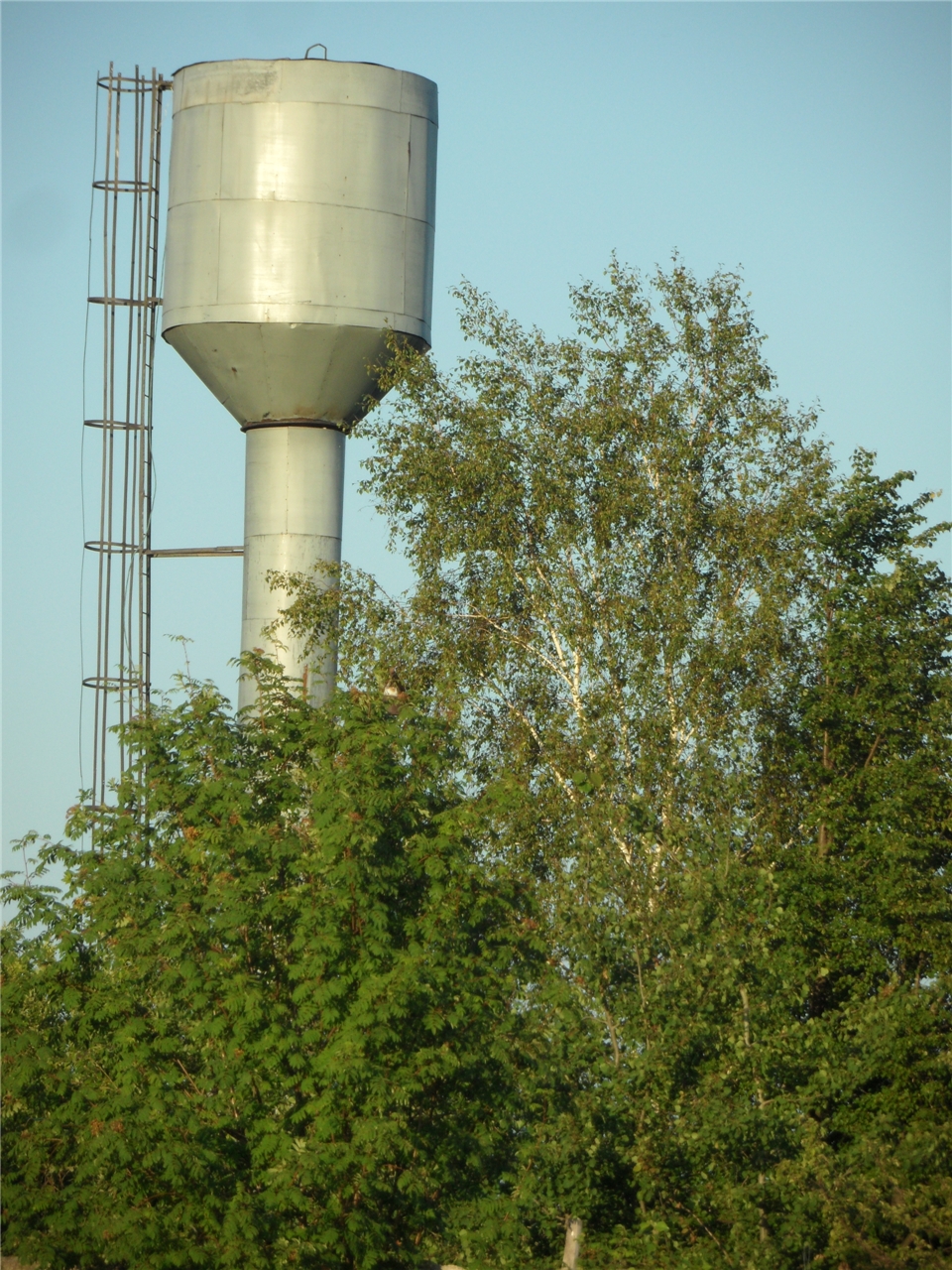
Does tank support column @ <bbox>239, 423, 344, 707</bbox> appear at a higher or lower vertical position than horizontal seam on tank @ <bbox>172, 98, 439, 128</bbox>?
lower

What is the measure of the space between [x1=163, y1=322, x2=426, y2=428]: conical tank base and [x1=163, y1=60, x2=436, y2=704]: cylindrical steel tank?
2 centimetres

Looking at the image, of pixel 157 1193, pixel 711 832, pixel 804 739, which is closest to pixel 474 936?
pixel 157 1193

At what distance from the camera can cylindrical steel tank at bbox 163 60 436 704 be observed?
25.0 m

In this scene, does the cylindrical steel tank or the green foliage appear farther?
the cylindrical steel tank

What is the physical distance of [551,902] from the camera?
65.5 feet

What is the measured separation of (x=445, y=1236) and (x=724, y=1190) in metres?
3.35

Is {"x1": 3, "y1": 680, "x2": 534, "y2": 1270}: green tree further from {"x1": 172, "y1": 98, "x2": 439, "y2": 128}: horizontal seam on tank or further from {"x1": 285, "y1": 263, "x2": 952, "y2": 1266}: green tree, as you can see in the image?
{"x1": 172, "y1": 98, "x2": 439, "y2": 128}: horizontal seam on tank

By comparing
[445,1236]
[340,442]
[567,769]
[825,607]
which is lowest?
[445,1236]

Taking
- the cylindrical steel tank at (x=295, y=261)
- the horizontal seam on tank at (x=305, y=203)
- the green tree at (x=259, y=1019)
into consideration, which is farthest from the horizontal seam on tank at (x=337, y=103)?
the green tree at (x=259, y=1019)

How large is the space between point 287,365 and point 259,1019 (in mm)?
12123

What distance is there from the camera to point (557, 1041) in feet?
59.2

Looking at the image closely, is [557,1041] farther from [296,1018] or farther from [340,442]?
[340,442]

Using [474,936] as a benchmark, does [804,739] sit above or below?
above

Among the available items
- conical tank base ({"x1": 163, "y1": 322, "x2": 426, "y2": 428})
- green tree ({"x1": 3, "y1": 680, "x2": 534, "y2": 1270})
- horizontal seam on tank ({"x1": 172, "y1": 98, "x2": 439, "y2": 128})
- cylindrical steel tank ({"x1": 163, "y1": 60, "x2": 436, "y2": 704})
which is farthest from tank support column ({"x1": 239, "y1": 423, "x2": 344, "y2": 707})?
green tree ({"x1": 3, "y1": 680, "x2": 534, "y2": 1270})
